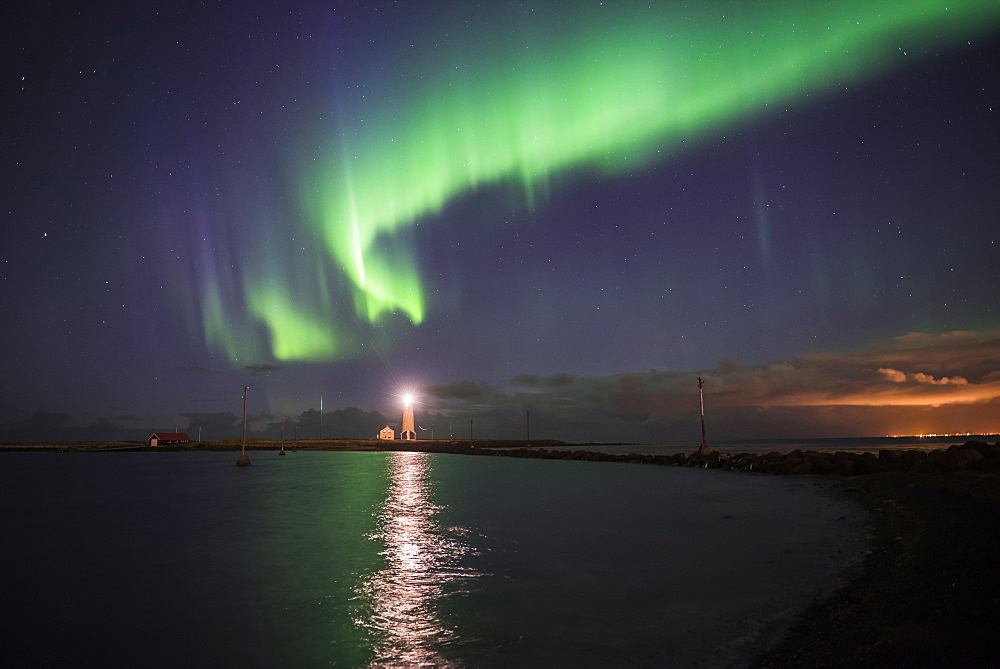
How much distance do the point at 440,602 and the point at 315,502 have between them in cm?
2590

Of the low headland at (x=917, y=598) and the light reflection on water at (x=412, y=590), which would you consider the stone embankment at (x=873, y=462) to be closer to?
the low headland at (x=917, y=598)

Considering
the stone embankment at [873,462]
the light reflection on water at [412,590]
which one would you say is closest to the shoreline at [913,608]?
the light reflection on water at [412,590]

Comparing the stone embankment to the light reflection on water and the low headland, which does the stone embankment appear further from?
the light reflection on water

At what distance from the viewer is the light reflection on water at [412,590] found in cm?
889

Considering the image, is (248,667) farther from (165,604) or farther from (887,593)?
(887,593)

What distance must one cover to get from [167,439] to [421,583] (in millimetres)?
215371

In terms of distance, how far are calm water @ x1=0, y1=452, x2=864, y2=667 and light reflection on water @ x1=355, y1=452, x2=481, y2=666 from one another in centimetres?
6

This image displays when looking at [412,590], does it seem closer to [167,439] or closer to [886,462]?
[886,462]

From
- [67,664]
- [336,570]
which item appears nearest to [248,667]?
[67,664]

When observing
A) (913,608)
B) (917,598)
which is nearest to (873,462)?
(917,598)

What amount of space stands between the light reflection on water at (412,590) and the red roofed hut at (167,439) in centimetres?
20043

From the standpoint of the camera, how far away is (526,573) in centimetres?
1429

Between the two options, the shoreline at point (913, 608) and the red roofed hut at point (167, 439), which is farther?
the red roofed hut at point (167, 439)

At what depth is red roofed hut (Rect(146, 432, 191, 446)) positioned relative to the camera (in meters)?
186
